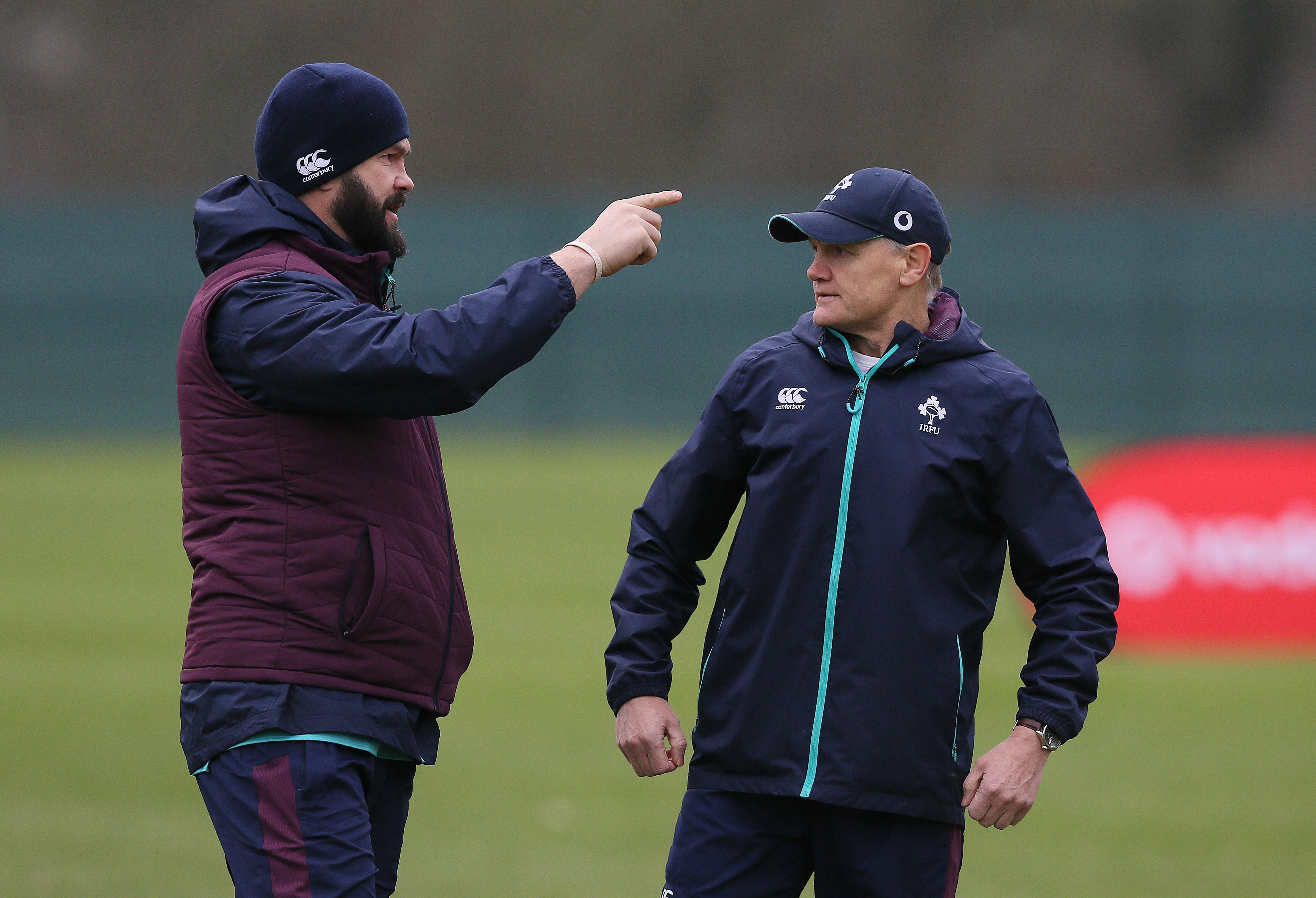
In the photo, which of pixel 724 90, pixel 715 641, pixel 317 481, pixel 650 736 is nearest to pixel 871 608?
pixel 715 641

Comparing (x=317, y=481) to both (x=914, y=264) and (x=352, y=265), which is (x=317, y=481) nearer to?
(x=352, y=265)

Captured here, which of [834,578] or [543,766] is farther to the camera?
[543,766]

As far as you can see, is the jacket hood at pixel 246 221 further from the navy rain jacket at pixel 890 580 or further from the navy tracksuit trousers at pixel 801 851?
the navy tracksuit trousers at pixel 801 851

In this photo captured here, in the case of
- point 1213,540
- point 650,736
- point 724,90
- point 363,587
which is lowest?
point 650,736

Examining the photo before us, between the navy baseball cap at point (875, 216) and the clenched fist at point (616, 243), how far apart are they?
Answer: 315 millimetres

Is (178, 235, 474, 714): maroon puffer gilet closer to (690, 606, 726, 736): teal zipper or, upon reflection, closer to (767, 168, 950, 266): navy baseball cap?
(690, 606, 726, 736): teal zipper

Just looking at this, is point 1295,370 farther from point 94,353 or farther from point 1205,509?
point 94,353

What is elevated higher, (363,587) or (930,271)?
(930,271)

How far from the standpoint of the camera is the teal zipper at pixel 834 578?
3268 millimetres

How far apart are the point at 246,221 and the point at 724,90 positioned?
1158 inches

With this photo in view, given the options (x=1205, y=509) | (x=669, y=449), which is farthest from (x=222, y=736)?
(x=669, y=449)

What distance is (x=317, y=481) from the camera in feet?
10.2

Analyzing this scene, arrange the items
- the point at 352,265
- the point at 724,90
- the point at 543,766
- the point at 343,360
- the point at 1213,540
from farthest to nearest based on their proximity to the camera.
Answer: the point at 724,90 → the point at 1213,540 → the point at 543,766 → the point at 352,265 → the point at 343,360

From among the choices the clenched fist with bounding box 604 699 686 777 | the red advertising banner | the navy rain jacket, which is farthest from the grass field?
the navy rain jacket
